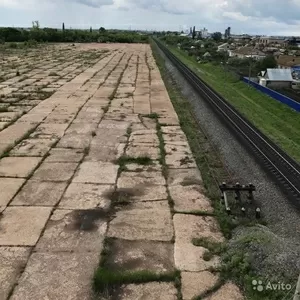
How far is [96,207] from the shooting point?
380 inches

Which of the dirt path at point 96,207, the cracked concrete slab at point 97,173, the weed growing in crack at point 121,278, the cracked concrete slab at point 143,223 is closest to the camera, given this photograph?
the weed growing in crack at point 121,278

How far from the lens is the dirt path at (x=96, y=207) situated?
23.1ft

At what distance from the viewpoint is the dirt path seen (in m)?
7.03

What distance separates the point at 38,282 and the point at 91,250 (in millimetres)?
1282

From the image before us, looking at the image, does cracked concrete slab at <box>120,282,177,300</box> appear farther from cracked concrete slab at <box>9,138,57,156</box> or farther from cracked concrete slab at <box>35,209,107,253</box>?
cracked concrete slab at <box>9,138,57,156</box>

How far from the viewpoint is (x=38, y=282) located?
6863 millimetres

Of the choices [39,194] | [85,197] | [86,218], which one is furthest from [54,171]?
[86,218]

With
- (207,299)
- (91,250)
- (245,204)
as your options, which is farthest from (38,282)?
(245,204)

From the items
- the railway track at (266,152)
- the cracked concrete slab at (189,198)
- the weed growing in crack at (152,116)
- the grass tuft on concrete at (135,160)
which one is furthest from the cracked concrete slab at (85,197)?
the weed growing in crack at (152,116)

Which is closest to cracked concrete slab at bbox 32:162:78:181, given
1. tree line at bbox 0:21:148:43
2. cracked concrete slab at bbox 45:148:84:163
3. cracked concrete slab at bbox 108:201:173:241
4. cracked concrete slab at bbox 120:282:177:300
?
cracked concrete slab at bbox 45:148:84:163

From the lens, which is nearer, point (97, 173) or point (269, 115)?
point (97, 173)

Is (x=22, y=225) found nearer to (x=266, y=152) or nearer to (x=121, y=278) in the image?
(x=121, y=278)

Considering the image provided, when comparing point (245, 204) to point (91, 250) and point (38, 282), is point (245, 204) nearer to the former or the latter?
point (91, 250)

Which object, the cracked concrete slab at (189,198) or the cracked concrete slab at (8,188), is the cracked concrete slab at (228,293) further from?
the cracked concrete slab at (8,188)
